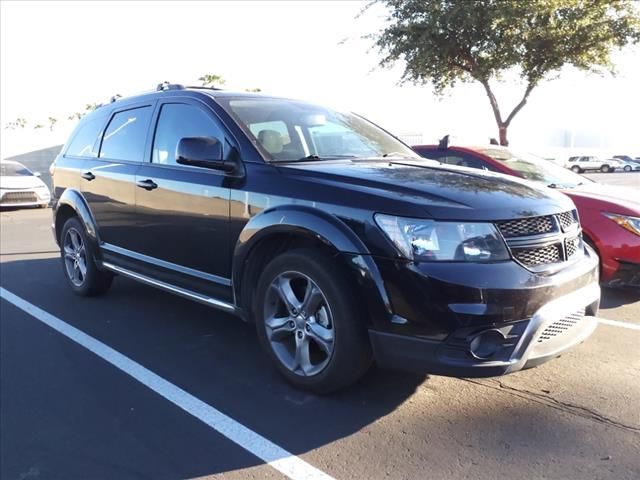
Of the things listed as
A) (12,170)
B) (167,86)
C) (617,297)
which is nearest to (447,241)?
(167,86)

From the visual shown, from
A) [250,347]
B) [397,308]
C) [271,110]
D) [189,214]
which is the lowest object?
[250,347]

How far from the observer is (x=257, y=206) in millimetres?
3549

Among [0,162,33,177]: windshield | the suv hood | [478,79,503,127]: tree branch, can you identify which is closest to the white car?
[0,162,33,177]: windshield

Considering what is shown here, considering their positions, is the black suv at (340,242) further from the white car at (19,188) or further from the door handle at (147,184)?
the white car at (19,188)

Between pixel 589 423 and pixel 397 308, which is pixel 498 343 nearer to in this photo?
pixel 397 308

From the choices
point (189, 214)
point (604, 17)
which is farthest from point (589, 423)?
point (604, 17)

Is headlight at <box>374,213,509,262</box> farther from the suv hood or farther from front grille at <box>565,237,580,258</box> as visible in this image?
front grille at <box>565,237,580,258</box>

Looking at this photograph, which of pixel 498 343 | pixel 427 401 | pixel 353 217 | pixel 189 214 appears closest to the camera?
pixel 498 343

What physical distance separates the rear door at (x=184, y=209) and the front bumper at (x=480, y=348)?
1.34 m

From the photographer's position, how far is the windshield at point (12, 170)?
15.5m

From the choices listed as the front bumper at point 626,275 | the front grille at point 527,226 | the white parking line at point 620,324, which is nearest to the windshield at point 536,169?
the front bumper at point 626,275

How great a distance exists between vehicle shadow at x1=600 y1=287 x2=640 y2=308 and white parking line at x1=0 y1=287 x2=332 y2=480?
370 cm

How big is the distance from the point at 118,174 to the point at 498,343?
3.47 m

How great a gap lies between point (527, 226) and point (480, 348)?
712 mm
